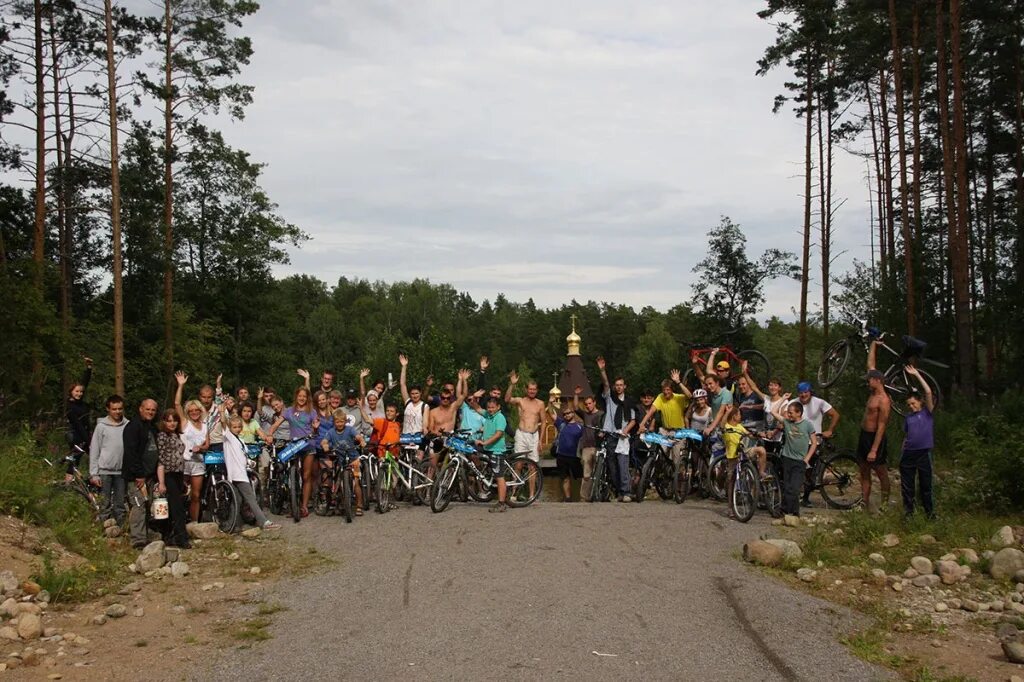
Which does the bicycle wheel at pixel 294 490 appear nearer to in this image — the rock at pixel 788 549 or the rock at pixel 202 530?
the rock at pixel 202 530

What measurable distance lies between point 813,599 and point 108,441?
8.08 meters

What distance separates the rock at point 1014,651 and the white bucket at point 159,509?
864 centimetres

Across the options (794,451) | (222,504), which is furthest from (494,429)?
(794,451)

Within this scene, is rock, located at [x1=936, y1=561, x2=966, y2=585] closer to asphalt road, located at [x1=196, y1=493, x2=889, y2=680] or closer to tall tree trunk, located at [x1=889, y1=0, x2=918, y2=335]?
asphalt road, located at [x1=196, y1=493, x2=889, y2=680]

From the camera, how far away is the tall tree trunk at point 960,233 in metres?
22.7

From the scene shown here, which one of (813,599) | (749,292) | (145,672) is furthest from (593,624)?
(749,292)

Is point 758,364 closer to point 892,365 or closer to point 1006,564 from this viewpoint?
point 892,365

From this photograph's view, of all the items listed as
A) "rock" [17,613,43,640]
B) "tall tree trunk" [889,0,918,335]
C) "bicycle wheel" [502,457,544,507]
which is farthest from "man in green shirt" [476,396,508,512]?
"tall tree trunk" [889,0,918,335]

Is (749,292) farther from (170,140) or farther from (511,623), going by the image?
(511,623)

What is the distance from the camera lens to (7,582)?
29.2 feet

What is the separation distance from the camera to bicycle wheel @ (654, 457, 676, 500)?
613 inches

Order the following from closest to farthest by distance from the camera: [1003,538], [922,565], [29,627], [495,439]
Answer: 1. [29,627]
2. [922,565]
3. [1003,538]
4. [495,439]

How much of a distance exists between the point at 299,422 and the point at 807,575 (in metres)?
7.67

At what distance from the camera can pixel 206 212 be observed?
132 ft
